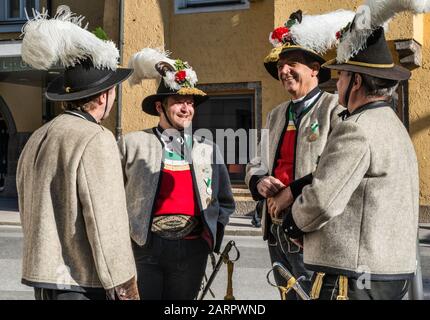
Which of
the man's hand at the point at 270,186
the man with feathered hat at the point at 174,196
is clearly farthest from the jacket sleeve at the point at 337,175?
the man with feathered hat at the point at 174,196

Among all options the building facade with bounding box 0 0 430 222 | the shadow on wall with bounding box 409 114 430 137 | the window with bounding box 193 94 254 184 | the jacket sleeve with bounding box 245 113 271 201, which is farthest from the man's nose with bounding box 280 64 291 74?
the window with bounding box 193 94 254 184

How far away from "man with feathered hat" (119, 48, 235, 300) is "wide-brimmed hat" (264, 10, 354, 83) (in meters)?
0.64

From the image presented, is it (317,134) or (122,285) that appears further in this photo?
(317,134)

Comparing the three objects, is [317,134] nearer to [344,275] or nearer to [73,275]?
[344,275]

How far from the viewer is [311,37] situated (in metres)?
3.97

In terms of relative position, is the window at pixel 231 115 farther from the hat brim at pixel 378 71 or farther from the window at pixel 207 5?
the hat brim at pixel 378 71

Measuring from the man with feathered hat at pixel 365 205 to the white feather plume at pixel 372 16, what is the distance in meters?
0.05

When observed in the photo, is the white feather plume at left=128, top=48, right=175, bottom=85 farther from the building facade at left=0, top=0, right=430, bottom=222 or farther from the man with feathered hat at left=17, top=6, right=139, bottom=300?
the building facade at left=0, top=0, right=430, bottom=222

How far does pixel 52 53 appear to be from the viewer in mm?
3143

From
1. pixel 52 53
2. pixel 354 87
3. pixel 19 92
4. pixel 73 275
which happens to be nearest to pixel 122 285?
pixel 73 275

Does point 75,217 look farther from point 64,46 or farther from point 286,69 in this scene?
point 286,69

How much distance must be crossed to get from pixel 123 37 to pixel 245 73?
287 cm

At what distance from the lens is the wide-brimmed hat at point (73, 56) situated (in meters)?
3.13

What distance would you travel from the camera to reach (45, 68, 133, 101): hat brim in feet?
10.1
